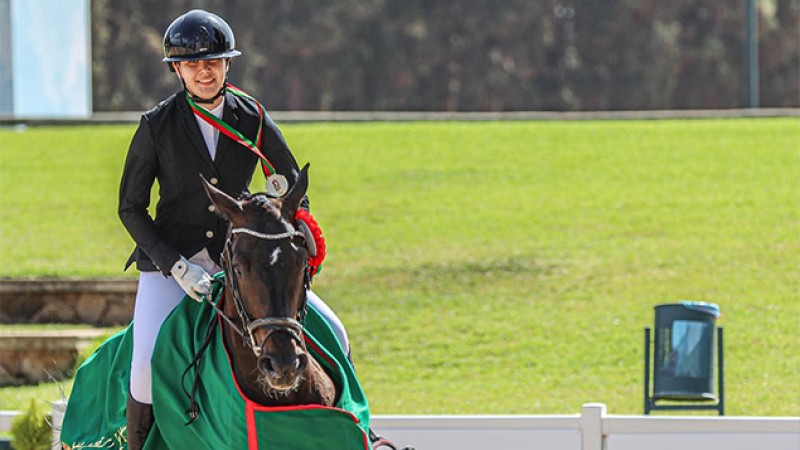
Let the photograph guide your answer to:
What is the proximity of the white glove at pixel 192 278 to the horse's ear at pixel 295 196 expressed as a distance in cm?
57

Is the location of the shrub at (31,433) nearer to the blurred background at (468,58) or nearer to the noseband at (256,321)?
the noseband at (256,321)

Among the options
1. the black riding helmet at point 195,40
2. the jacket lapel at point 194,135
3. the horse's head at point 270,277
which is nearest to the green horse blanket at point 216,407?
the horse's head at point 270,277

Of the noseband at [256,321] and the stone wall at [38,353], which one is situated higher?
the noseband at [256,321]

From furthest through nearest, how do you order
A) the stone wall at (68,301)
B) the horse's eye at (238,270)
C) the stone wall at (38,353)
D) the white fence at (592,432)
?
the stone wall at (68,301) → the stone wall at (38,353) → the white fence at (592,432) → the horse's eye at (238,270)

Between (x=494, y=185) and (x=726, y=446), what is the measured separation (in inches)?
606

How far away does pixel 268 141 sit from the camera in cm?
677

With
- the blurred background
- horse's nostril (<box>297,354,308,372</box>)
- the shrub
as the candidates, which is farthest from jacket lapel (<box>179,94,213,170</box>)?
the blurred background

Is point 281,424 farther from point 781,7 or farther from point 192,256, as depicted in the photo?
point 781,7

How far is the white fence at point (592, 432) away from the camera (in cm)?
909

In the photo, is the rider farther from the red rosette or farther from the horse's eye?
the horse's eye

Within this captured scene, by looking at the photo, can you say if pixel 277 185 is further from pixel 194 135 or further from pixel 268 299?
pixel 268 299

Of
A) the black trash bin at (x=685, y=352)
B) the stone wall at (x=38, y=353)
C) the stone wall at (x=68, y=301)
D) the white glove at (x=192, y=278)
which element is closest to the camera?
the white glove at (x=192, y=278)

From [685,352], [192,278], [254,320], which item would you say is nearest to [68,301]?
[685,352]

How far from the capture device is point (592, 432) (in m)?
9.23
